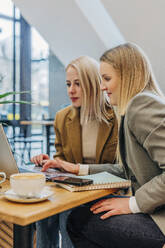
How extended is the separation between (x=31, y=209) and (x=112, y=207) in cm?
37

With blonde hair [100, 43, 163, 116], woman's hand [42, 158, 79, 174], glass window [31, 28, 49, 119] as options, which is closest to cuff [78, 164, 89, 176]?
woman's hand [42, 158, 79, 174]

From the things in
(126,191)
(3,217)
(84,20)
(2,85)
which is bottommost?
(126,191)

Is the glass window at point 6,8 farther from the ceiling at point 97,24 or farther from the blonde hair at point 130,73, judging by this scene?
the blonde hair at point 130,73

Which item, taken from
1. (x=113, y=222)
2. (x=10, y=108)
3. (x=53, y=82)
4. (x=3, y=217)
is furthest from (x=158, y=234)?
(x=53, y=82)

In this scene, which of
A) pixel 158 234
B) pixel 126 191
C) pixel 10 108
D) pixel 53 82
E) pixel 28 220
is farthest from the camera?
pixel 53 82

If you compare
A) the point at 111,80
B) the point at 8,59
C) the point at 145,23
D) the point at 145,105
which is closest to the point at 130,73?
the point at 111,80

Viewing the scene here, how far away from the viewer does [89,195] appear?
3.12 ft

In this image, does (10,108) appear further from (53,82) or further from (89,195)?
(89,195)

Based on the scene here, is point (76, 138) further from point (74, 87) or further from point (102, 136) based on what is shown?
point (74, 87)

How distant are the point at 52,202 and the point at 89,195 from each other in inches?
5.6

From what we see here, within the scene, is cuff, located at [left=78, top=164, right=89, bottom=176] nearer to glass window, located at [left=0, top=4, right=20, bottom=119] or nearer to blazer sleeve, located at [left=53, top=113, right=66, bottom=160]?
blazer sleeve, located at [left=53, top=113, right=66, bottom=160]

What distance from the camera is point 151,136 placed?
3.42ft

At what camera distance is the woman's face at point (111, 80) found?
4.14ft

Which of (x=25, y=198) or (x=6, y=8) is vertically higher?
(x=6, y=8)
